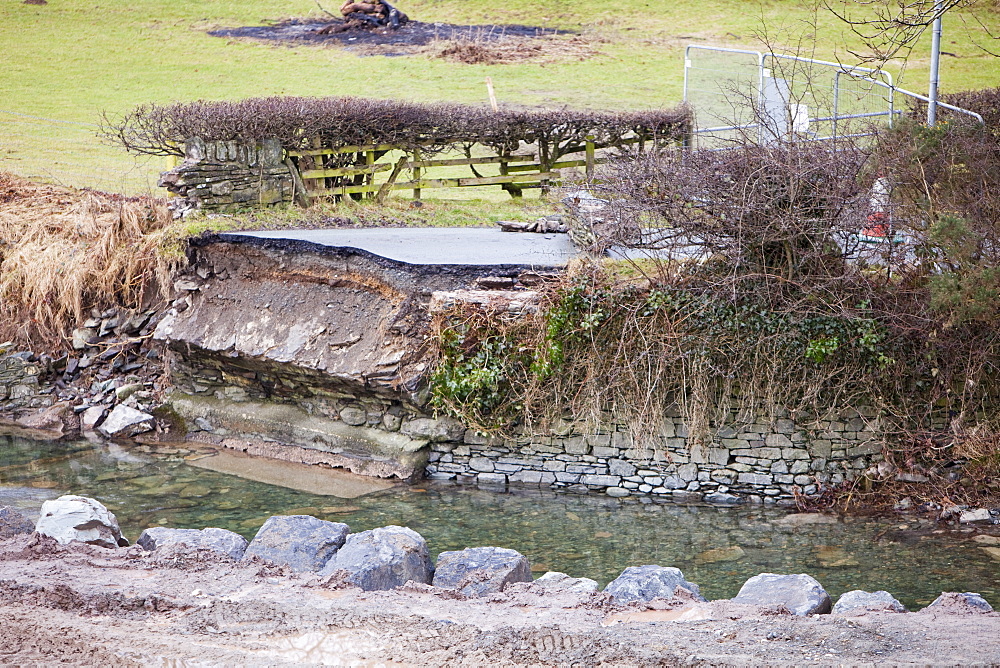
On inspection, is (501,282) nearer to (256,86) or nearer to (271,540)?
(271,540)

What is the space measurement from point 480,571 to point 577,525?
3.02 m

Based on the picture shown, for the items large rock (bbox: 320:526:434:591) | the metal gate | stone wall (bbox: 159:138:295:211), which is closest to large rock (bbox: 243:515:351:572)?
large rock (bbox: 320:526:434:591)

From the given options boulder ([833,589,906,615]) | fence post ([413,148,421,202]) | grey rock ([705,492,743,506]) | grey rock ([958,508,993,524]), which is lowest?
grey rock ([705,492,743,506])

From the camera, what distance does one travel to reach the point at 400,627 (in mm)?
5367

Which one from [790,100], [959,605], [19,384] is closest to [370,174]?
[19,384]

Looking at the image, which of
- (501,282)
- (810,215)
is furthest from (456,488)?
(810,215)

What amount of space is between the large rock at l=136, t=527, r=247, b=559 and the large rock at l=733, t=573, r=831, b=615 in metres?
4.03

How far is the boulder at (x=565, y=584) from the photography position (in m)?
6.57

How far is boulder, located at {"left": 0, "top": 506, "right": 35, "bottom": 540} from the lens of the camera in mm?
7410

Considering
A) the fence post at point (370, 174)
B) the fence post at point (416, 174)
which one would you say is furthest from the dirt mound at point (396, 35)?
the fence post at point (370, 174)

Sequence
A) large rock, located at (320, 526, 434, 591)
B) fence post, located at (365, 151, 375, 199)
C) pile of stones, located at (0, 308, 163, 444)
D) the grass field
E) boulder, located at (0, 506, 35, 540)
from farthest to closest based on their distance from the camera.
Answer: the grass field < fence post, located at (365, 151, 375, 199) < pile of stones, located at (0, 308, 163, 444) < boulder, located at (0, 506, 35, 540) < large rock, located at (320, 526, 434, 591)

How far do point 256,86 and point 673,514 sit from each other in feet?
64.9

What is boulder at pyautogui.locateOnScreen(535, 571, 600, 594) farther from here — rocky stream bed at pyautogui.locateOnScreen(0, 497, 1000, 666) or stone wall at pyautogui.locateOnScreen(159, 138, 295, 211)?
stone wall at pyautogui.locateOnScreen(159, 138, 295, 211)

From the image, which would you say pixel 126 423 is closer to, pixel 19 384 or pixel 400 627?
pixel 19 384
